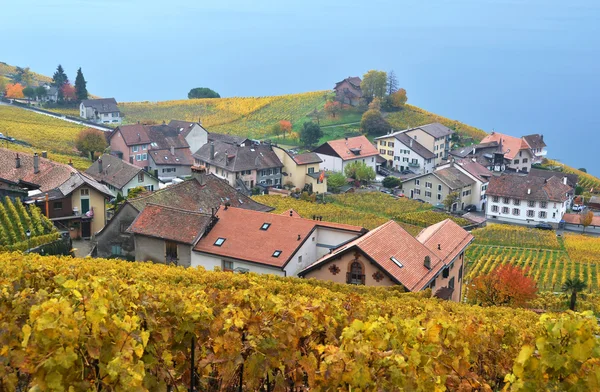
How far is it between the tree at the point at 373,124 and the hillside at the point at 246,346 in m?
89.1

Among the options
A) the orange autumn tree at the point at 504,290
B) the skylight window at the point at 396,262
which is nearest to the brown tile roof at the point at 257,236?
the skylight window at the point at 396,262

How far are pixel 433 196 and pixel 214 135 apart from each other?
107ft

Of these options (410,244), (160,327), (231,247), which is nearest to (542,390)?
(160,327)

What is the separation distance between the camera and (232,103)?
129 metres

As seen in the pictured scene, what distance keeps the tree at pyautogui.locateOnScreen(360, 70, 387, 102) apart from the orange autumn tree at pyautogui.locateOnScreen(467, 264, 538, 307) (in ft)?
269

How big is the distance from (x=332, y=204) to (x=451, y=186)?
44.9 ft

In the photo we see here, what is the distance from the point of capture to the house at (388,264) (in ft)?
91.4

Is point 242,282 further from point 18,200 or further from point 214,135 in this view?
point 214,135

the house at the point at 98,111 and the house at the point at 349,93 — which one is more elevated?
the house at the point at 349,93

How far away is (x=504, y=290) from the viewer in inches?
1405

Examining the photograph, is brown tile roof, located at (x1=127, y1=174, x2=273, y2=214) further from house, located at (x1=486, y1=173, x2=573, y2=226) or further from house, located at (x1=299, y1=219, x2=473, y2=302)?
house, located at (x1=486, y1=173, x2=573, y2=226)

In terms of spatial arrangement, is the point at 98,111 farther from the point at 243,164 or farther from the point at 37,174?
the point at 37,174

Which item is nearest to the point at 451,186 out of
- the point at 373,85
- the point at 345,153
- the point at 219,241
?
the point at 345,153

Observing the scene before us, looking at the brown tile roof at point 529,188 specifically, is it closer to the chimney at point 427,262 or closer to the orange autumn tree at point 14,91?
the chimney at point 427,262
